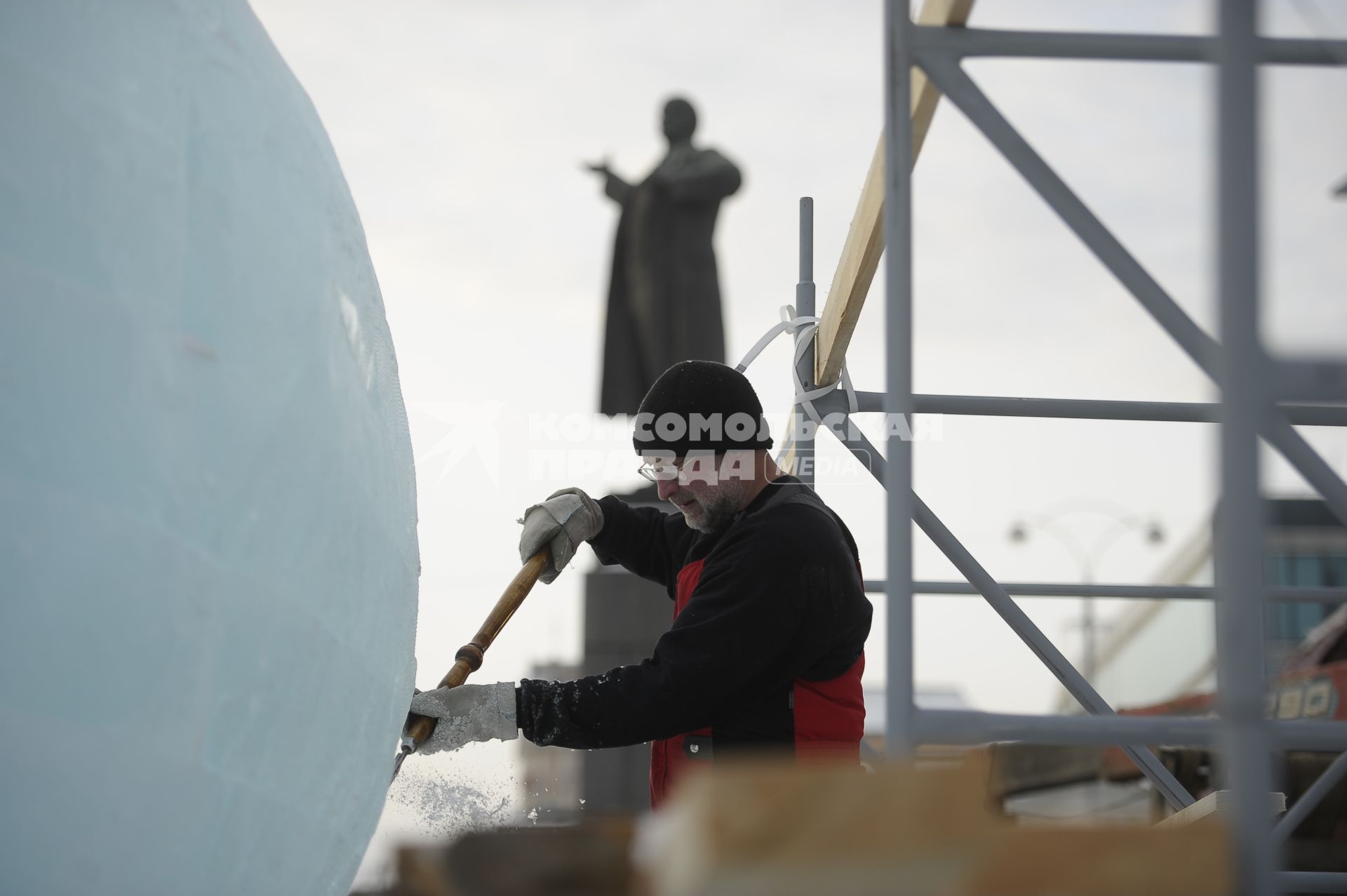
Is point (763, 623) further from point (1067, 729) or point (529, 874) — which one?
point (1067, 729)

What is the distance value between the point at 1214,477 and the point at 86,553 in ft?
4.02

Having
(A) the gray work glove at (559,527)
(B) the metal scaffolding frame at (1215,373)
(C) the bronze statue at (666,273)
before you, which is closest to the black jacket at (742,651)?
(A) the gray work glove at (559,527)

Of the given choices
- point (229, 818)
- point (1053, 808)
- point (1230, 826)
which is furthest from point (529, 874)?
point (1053, 808)

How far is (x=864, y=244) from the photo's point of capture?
8.96 ft

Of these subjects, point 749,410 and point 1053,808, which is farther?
point 1053,808

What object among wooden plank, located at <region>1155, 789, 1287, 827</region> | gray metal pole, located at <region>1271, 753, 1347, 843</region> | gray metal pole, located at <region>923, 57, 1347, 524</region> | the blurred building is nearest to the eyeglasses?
wooden plank, located at <region>1155, 789, 1287, 827</region>

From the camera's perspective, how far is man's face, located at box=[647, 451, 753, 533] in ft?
9.55

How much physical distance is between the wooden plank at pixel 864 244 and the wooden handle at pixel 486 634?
90 cm

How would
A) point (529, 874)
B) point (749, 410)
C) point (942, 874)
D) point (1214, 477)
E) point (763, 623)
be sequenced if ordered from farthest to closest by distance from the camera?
point (529, 874)
point (749, 410)
point (763, 623)
point (1214, 477)
point (942, 874)

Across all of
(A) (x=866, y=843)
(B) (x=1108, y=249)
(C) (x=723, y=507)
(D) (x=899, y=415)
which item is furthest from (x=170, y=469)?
(C) (x=723, y=507)

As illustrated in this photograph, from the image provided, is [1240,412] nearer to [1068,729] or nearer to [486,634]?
[1068,729]

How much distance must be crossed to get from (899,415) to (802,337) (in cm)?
211

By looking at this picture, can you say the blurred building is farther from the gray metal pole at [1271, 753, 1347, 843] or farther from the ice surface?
the ice surface

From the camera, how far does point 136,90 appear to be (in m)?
1.67
